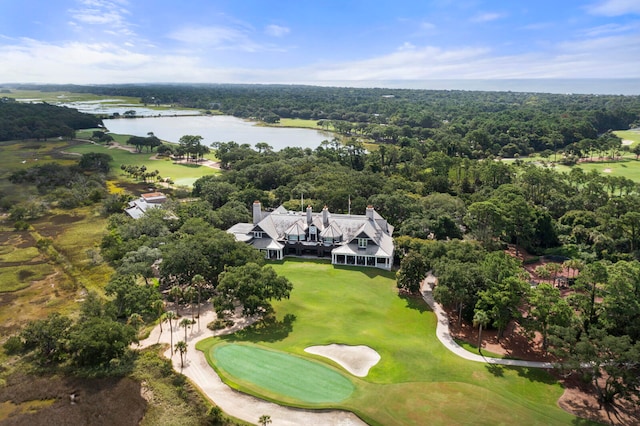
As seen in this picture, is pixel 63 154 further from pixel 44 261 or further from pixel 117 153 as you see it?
pixel 44 261

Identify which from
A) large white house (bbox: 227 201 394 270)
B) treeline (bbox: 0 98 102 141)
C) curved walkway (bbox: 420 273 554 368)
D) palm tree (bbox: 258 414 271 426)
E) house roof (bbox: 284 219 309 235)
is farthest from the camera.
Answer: treeline (bbox: 0 98 102 141)

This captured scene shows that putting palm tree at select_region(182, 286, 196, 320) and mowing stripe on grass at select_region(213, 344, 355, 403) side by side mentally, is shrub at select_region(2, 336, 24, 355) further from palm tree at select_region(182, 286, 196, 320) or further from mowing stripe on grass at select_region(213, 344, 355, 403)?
mowing stripe on grass at select_region(213, 344, 355, 403)

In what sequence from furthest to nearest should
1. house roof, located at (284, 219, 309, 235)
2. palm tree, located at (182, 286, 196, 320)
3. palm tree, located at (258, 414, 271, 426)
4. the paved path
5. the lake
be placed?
the lake → house roof, located at (284, 219, 309, 235) → palm tree, located at (182, 286, 196, 320) → the paved path → palm tree, located at (258, 414, 271, 426)

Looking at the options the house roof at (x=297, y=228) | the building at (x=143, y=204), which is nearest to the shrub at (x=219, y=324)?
the house roof at (x=297, y=228)

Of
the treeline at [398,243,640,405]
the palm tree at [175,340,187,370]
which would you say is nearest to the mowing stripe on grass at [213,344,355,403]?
the palm tree at [175,340,187,370]

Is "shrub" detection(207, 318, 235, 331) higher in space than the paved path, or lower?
higher

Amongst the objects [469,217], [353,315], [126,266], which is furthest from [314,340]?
[469,217]
